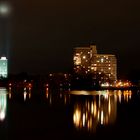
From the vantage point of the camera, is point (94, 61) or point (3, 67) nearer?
point (94, 61)

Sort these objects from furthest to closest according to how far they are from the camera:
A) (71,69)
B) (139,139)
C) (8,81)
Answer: (71,69)
(8,81)
(139,139)

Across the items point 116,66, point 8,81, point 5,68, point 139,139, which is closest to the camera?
point 139,139

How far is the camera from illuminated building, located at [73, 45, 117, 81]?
160 meters

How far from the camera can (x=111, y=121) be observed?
90.0ft

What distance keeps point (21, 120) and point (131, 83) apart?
377ft

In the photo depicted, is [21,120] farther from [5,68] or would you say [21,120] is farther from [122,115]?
[5,68]

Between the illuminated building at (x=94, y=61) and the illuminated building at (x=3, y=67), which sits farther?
the illuminated building at (x=3, y=67)

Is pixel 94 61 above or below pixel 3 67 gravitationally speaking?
above

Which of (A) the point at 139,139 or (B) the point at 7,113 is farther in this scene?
(B) the point at 7,113

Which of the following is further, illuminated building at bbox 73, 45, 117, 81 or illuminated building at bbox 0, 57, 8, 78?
illuminated building at bbox 0, 57, 8, 78

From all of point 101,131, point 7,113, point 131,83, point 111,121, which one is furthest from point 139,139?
point 131,83

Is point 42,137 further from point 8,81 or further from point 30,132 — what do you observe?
point 8,81

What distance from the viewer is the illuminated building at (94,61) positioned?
16016 cm

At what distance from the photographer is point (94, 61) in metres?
165
